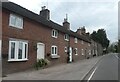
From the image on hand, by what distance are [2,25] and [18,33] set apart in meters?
2.51

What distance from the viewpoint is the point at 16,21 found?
19.0 meters

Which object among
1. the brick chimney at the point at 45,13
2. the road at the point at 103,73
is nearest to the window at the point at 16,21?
the road at the point at 103,73

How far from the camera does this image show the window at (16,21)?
59.8 ft

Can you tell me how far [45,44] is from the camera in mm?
25625

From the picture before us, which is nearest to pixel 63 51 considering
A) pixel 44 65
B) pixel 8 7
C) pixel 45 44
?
pixel 45 44

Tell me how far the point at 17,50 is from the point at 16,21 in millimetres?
2445

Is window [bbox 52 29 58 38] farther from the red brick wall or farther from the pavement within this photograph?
the pavement

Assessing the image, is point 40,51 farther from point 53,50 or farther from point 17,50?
point 17,50

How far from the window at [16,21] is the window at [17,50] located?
4.49 feet

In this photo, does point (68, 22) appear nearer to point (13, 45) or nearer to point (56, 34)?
point (56, 34)

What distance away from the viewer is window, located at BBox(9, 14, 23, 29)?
18.2 metres

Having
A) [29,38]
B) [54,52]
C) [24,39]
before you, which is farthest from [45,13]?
[24,39]

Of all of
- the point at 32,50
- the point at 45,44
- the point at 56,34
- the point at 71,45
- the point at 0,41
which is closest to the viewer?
the point at 0,41

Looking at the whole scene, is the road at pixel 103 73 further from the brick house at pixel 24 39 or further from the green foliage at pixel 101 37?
the green foliage at pixel 101 37
